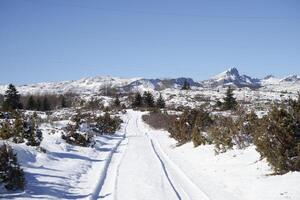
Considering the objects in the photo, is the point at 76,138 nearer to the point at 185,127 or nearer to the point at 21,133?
the point at 21,133

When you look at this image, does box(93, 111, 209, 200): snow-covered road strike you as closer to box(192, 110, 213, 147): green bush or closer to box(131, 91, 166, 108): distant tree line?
box(192, 110, 213, 147): green bush

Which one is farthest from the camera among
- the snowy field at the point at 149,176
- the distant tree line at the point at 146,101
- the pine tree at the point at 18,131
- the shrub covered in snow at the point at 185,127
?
the distant tree line at the point at 146,101

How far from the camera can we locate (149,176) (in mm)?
14305

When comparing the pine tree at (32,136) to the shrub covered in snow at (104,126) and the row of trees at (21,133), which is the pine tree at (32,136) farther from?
the shrub covered in snow at (104,126)

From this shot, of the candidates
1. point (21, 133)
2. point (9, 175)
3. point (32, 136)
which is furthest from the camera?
point (21, 133)

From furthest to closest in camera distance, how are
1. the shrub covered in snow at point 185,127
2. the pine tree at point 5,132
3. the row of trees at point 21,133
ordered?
the shrub covered in snow at point 185,127, the row of trees at point 21,133, the pine tree at point 5,132

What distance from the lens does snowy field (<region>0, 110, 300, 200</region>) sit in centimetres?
1135

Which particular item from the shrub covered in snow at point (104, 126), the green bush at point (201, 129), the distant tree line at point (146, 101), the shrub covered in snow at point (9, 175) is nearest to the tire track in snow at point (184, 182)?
the green bush at point (201, 129)

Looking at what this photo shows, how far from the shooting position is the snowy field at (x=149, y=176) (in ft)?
37.2

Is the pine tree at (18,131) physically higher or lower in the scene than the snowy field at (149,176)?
higher

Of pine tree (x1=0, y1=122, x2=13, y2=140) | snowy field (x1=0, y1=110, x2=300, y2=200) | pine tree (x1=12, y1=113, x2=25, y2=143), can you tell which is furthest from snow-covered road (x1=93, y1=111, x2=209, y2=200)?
pine tree (x1=0, y1=122, x2=13, y2=140)

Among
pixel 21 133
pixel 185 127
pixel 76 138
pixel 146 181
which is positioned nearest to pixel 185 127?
pixel 185 127

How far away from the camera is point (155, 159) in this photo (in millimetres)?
18781

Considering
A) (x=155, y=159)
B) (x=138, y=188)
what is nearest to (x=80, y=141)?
(x=155, y=159)
